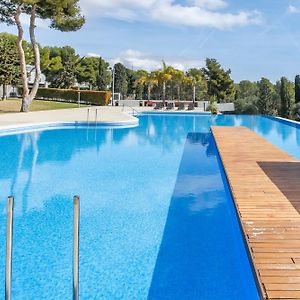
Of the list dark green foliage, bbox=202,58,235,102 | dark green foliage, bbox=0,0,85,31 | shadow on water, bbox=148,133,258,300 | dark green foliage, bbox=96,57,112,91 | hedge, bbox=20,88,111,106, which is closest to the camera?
shadow on water, bbox=148,133,258,300

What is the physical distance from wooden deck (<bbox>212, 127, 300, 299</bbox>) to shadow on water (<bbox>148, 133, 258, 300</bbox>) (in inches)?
14.3

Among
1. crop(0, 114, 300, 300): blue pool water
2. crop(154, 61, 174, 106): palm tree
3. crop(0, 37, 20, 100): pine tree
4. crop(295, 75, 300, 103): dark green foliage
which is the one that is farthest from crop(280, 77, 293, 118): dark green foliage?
crop(0, 37, 20, 100): pine tree

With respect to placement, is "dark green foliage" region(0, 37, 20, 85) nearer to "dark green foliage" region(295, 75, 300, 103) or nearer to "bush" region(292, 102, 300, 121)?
"bush" region(292, 102, 300, 121)

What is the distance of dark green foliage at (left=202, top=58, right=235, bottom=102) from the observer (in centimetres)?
3978

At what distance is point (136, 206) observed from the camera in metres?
6.53

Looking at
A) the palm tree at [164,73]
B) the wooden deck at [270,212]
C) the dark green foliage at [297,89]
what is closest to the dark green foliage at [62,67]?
the palm tree at [164,73]

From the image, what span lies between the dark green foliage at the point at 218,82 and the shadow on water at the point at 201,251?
3310cm

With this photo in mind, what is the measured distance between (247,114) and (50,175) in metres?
26.5

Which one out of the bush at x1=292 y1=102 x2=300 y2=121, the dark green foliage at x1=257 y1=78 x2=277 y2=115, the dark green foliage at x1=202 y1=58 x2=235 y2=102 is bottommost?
the bush at x1=292 y1=102 x2=300 y2=121

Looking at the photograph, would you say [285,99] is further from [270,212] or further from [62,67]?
[62,67]

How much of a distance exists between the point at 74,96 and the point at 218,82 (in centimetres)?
1481

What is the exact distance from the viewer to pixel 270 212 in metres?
4.76


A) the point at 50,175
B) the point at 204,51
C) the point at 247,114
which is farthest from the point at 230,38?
the point at 50,175

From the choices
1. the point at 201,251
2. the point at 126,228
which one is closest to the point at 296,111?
the point at 126,228
